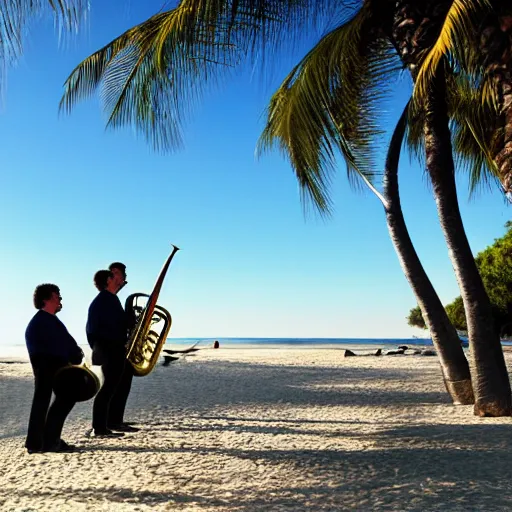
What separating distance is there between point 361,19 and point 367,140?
218 centimetres

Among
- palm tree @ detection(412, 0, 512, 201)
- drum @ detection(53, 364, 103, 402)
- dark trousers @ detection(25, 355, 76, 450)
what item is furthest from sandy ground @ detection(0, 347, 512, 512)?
palm tree @ detection(412, 0, 512, 201)

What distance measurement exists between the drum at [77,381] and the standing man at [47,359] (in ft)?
0.26

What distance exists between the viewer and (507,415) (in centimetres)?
755

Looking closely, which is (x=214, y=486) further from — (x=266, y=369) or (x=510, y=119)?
(x=266, y=369)

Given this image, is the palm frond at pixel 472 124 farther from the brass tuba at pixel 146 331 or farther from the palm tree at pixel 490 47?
the brass tuba at pixel 146 331

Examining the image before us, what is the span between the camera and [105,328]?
243 inches

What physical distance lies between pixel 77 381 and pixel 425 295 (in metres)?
5.52

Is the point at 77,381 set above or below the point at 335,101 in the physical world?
below

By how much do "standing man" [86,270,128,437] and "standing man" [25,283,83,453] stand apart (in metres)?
0.56

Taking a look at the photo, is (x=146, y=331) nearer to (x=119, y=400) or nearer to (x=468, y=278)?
(x=119, y=400)

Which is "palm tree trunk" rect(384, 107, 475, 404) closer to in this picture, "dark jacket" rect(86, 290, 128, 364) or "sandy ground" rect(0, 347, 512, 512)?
"sandy ground" rect(0, 347, 512, 512)

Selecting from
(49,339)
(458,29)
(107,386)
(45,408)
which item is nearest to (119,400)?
(107,386)

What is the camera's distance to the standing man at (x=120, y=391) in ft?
21.2

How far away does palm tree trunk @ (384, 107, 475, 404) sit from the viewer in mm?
8656
